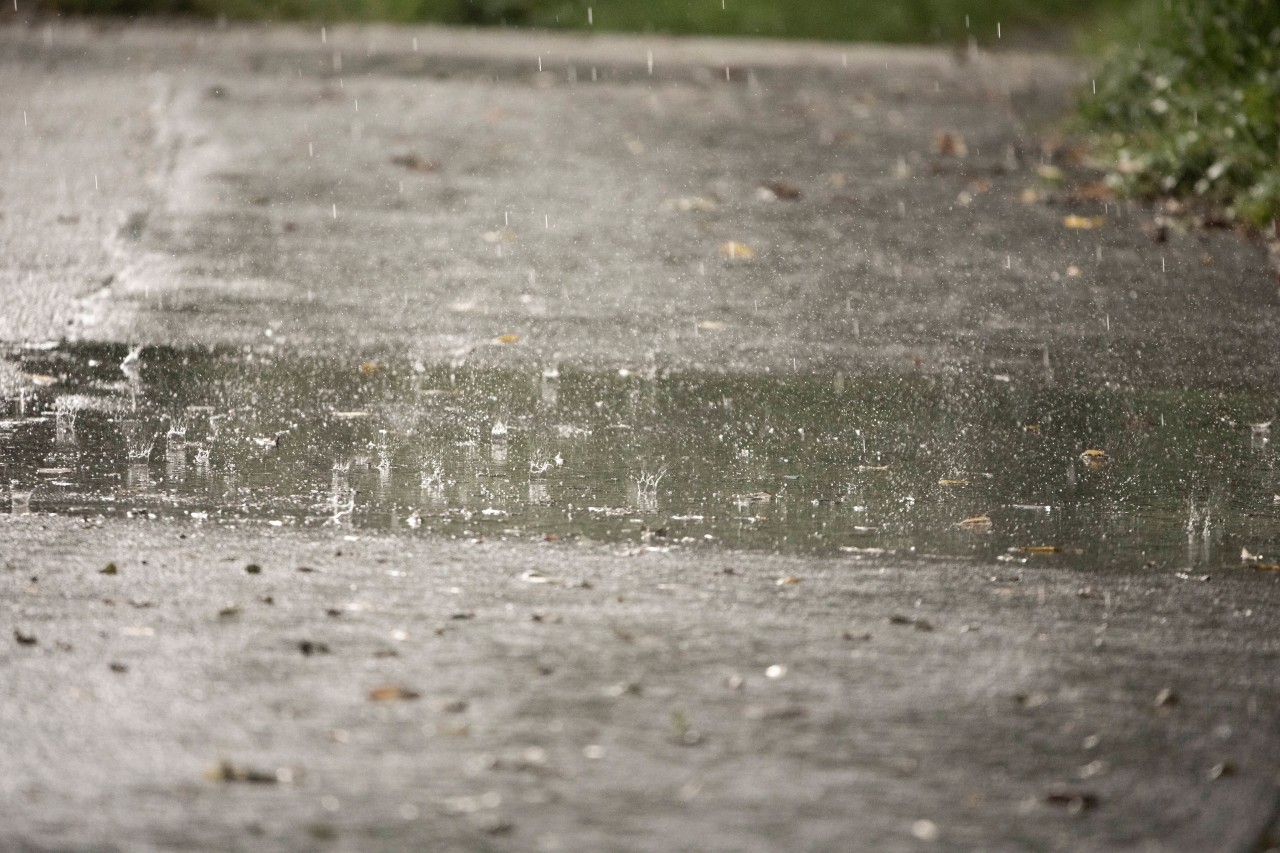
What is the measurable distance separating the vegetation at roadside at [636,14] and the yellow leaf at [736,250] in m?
6.67

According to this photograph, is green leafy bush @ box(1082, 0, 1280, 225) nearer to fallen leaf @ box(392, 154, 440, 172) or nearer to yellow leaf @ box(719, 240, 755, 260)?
yellow leaf @ box(719, 240, 755, 260)

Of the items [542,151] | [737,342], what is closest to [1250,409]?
[737,342]

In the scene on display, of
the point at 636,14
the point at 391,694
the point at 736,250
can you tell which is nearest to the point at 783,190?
the point at 736,250

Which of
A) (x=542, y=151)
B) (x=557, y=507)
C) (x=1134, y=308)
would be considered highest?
(x=542, y=151)

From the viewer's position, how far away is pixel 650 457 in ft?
21.0

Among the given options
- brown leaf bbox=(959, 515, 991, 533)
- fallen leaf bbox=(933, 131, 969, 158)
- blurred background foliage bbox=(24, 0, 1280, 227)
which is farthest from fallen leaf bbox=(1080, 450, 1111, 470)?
fallen leaf bbox=(933, 131, 969, 158)

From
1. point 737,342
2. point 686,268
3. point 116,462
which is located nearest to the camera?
point 116,462

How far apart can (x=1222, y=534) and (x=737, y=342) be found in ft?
8.92

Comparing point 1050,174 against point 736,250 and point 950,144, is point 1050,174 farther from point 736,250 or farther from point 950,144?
point 736,250

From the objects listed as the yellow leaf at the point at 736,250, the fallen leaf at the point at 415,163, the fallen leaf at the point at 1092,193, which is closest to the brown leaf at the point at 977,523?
the yellow leaf at the point at 736,250

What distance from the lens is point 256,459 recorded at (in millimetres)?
6277

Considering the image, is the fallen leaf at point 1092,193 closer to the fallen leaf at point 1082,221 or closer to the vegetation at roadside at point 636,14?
the fallen leaf at point 1082,221

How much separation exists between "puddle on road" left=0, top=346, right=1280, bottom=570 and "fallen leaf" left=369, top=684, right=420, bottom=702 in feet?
Answer: 4.27

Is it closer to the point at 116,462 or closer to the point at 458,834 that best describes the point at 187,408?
the point at 116,462
